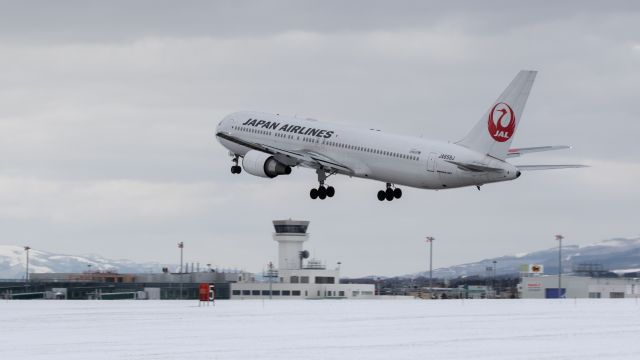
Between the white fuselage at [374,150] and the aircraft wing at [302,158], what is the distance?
44 cm

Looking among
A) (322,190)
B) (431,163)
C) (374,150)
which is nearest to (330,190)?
(322,190)

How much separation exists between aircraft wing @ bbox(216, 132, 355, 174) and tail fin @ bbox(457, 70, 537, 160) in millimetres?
15260

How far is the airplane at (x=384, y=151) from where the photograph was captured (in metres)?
111

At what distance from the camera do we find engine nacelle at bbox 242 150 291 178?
128 meters

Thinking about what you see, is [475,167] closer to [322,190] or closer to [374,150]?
[374,150]

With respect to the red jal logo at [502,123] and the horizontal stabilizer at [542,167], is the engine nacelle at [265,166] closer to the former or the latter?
the red jal logo at [502,123]

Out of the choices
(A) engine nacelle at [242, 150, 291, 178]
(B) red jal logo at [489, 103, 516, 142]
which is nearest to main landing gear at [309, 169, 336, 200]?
(A) engine nacelle at [242, 150, 291, 178]
